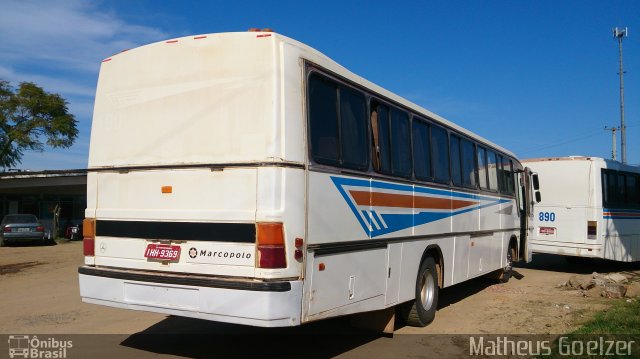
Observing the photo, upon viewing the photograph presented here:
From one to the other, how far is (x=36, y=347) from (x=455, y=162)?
6.61 meters

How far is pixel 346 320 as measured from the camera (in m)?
8.28

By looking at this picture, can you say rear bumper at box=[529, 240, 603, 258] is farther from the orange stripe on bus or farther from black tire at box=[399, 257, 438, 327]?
black tire at box=[399, 257, 438, 327]

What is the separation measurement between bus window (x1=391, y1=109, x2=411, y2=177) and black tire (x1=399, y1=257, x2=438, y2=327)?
1555 mm

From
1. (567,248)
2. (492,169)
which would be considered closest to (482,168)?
(492,169)

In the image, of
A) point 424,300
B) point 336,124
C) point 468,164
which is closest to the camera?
point 336,124

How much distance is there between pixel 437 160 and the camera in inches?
326

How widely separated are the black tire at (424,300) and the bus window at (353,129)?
238 cm

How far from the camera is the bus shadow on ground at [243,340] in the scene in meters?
6.45

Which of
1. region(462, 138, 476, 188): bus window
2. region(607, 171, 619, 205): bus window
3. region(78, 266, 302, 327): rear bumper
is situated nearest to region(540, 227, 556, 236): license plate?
region(607, 171, 619, 205): bus window

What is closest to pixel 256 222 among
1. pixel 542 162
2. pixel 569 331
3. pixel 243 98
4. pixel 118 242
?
pixel 243 98

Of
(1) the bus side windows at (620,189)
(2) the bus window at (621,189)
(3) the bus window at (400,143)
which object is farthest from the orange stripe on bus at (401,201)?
(2) the bus window at (621,189)

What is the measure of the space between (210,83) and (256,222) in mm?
1520

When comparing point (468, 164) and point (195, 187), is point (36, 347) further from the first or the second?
point (468, 164)

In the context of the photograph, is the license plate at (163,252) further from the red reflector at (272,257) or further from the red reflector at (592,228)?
the red reflector at (592,228)
